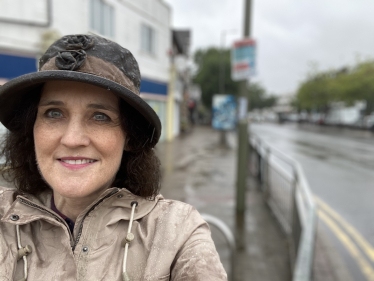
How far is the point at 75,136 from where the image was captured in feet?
3.91

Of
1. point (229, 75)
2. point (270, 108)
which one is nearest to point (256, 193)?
point (229, 75)

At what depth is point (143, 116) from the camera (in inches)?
53.4

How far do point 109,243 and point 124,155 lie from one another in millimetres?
444

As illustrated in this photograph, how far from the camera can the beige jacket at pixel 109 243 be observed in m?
1.11

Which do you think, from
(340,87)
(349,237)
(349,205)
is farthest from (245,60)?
(340,87)

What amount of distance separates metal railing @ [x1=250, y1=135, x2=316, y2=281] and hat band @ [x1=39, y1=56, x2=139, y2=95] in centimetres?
177

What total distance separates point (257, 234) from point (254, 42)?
318 centimetres

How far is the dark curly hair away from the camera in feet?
4.40

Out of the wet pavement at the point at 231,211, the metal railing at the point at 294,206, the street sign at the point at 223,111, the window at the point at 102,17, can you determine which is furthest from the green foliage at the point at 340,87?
the window at the point at 102,17

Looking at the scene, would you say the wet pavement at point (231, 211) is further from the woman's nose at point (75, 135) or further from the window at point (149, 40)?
the window at point (149, 40)

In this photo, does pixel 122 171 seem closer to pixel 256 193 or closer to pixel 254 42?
pixel 254 42

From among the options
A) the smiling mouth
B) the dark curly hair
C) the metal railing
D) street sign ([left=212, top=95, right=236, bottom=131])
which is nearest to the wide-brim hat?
the dark curly hair

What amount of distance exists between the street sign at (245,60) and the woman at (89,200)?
4554 millimetres

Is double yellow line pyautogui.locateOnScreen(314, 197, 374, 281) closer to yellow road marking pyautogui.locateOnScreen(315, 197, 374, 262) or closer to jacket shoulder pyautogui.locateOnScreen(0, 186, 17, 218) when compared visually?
yellow road marking pyautogui.locateOnScreen(315, 197, 374, 262)
